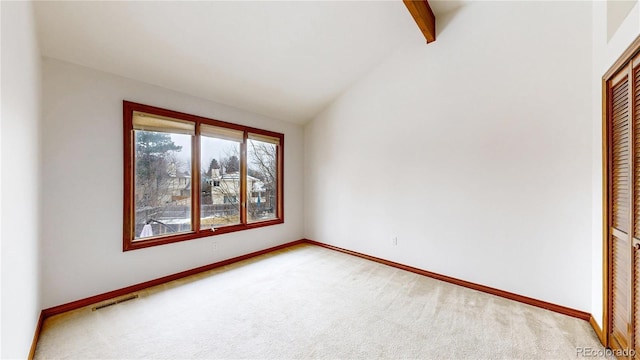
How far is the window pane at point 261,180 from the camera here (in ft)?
13.2

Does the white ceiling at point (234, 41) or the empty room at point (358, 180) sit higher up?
the white ceiling at point (234, 41)

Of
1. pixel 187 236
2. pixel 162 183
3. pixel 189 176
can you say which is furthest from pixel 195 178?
pixel 187 236

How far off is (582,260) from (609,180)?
0.84m

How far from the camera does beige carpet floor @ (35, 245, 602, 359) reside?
1821 millimetres

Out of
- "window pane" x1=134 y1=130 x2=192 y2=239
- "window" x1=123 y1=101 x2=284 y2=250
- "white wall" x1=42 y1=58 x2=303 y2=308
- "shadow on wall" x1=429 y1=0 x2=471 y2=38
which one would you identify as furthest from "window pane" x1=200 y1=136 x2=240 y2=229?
"shadow on wall" x1=429 y1=0 x2=471 y2=38

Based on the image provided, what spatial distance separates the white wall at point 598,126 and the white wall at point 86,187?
4108 millimetres

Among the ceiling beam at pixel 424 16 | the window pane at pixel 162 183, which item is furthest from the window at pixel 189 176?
the ceiling beam at pixel 424 16

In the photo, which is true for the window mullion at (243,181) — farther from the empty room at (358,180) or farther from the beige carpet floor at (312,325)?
the beige carpet floor at (312,325)

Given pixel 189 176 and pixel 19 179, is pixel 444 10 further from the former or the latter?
pixel 19 179

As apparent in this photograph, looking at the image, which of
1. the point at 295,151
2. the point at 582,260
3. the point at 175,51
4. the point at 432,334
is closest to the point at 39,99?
the point at 175,51

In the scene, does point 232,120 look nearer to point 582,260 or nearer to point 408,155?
point 408,155

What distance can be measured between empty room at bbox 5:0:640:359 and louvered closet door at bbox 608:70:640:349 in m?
0.02

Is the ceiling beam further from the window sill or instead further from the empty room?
the window sill

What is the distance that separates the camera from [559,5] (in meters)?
2.38
